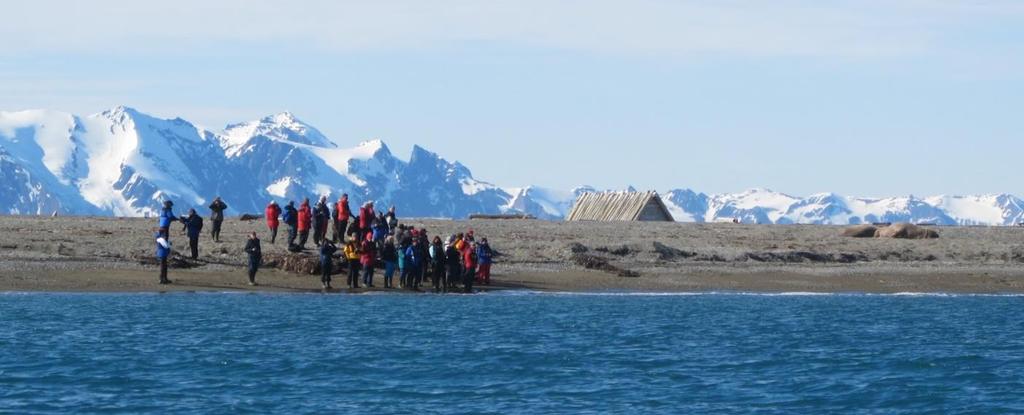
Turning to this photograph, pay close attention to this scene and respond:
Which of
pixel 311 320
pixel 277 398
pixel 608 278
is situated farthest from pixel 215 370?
pixel 608 278

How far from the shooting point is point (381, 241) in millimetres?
50188

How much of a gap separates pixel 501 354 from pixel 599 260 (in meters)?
19.2

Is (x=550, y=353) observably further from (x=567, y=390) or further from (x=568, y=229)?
(x=568, y=229)

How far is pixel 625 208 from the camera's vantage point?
8206 cm

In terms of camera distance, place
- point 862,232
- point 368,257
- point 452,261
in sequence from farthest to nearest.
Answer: point 862,232 < point 452,261 < point 368,257

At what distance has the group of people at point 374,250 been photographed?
157 feet

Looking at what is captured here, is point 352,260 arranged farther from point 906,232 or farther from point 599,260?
point 906,232

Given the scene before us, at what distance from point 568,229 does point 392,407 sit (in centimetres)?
3737

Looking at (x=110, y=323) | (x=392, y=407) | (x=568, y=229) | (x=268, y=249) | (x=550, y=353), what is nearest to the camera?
(x=392, y=407)

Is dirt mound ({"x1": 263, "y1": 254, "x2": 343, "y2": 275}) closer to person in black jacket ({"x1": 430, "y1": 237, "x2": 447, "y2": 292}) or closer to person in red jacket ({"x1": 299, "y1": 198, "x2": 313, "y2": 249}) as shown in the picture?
person in red jacket ({"x1": 299, "y1": 198, "x2": 313, "y2": 249})

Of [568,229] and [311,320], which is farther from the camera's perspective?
[568,229]

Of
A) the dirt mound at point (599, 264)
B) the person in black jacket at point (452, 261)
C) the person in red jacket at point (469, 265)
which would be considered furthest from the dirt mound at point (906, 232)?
the person in black jacket at point (452, 261)

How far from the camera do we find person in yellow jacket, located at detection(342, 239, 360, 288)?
47844mm

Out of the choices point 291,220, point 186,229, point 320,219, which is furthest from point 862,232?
point 186,229
